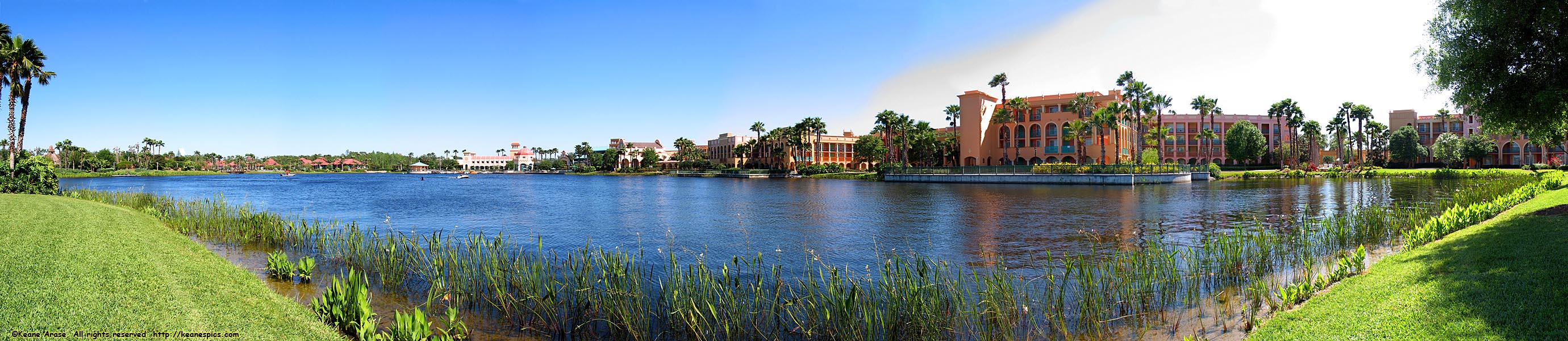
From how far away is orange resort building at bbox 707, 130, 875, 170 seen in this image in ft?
355

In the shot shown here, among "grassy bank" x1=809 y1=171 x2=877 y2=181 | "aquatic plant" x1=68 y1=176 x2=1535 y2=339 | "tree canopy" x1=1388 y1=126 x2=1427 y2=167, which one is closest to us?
"aquatic plant" x1=68 y1=176 x2=1535 y2=339

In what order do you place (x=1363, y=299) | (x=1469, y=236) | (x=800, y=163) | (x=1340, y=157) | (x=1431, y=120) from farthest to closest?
(x=800, y=163), (x=1431, y=120), (x=1340, y=157), (x=1469, y=236), (x=1363, y=299)

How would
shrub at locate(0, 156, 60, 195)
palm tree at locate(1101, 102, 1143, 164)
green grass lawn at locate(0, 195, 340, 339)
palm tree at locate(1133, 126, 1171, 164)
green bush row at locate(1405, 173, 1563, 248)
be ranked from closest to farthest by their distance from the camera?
green grass lawn at locate(0, 195, 340, 339) → green bush row at locate(1405, 173, 1563, 248) → shrub at locate(0, 156, 60, 195) → palm tree at locate(1101, 102, 1143, 164) → palm tree at locate(1133, 126, 1171, 164)

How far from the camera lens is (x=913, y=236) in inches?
725

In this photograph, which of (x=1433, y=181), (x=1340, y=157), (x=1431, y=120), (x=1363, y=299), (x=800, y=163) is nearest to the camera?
(x=1363, y=299)

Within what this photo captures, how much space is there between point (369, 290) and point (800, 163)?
9683cm

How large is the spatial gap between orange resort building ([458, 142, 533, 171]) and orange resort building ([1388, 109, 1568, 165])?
192247 millimetres

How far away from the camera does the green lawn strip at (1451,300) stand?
5.48 metres

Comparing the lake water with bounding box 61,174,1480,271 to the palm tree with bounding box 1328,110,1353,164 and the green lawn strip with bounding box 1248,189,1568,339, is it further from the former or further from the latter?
the palm tree with bounding box 1328,110,1353,164

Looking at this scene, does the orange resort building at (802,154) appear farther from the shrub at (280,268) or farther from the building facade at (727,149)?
the shrub at (280,268)

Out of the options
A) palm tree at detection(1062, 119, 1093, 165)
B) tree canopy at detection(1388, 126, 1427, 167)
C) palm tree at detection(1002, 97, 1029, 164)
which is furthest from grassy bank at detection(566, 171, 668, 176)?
tree canopy at detection(1388, 126, 1427, 167)

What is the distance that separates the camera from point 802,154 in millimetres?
108250

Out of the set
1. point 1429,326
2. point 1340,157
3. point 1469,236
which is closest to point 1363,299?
point 1429,326

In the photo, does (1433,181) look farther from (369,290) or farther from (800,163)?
(800,163)
